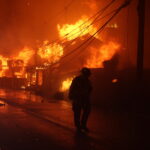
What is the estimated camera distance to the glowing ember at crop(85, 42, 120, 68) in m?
34.0

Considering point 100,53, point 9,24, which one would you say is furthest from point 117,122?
point 9,24

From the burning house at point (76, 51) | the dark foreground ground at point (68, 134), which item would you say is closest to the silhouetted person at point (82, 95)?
the dark foreground ground at point (68, 134)

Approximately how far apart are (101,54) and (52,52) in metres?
6.94

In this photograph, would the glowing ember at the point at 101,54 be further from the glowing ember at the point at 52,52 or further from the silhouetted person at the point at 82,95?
the silhouetted person at the point at 82,95

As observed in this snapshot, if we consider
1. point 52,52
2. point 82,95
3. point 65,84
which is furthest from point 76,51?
→ point 82,95

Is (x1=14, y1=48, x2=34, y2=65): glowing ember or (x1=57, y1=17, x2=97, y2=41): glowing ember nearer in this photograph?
(x1=57, y1=17, x2=97, y2=41): glowing ember

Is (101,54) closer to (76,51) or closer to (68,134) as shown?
(76,51)

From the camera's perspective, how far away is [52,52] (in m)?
40.2

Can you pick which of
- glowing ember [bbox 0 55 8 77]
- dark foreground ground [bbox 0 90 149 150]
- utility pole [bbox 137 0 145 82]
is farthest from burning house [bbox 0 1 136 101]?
dark foreground ground [bbox 0 90 149 150]

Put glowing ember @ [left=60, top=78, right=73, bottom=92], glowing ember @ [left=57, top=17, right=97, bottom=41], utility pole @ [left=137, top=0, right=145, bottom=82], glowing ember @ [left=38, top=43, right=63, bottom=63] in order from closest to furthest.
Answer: utility pole @ [left=137, top=0, right=145, bottom=82], glowing ember @ [left=60, top=78, right=73, bottom=92], glowing ember @ [left=57, top=17, right=97, bottom=41], glowing ember @ [left=38, top=43, right=63, bottom=63]

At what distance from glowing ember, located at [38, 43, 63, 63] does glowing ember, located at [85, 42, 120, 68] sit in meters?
4.08

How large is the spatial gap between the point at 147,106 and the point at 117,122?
3784mm

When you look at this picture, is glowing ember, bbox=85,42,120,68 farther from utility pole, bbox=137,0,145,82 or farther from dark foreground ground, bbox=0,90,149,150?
dark foreground ground, bbox=0,90,149,150

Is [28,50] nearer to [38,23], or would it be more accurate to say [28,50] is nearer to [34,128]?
[38,23]
